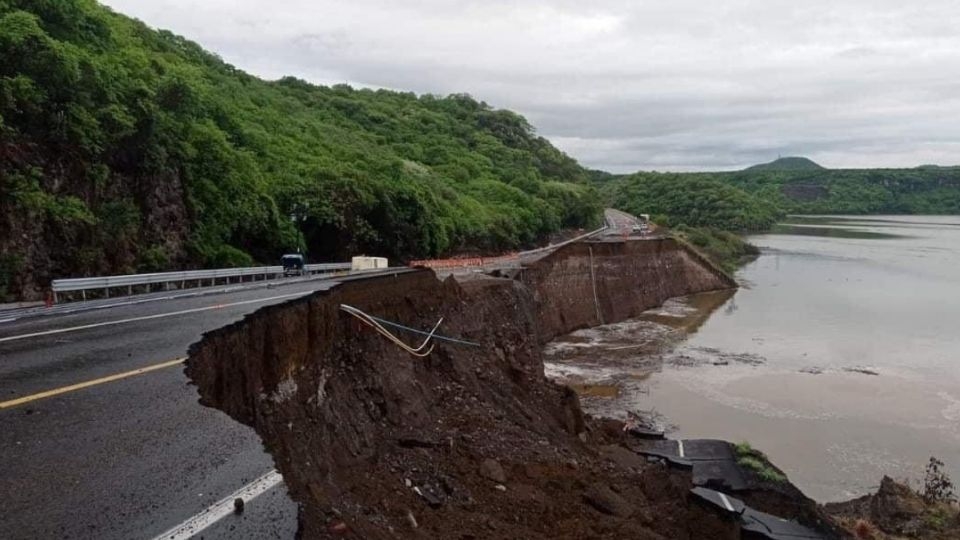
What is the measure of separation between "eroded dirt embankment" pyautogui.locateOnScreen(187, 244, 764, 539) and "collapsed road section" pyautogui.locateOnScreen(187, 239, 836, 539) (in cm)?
3

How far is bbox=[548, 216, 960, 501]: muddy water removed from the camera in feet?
79.7

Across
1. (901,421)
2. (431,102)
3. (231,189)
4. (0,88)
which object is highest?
(431,102)

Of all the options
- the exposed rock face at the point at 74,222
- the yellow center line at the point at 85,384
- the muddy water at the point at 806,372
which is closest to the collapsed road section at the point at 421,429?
the yellow center line at the point at 85,384

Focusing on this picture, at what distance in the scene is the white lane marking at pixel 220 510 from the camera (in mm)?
5113

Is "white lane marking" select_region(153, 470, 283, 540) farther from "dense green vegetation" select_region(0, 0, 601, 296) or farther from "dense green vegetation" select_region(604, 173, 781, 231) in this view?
"dense green vegetation" select_region(604, 173, 781, 231)

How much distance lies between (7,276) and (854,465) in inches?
984

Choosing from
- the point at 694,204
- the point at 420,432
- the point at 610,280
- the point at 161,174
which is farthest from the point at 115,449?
the point at 694,204

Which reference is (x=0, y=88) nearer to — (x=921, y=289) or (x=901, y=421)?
(x=901, y=421)

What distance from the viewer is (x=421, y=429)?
12.2 m

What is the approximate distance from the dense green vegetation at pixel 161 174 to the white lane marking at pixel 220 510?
15.7 m

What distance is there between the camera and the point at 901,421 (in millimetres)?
27266

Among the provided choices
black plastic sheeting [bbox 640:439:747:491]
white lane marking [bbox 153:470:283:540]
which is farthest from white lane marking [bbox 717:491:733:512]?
white lane marking [bbox 153:470:283:540]

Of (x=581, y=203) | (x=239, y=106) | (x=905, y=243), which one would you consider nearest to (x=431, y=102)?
(x=581, y=203)

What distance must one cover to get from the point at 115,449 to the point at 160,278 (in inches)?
615
